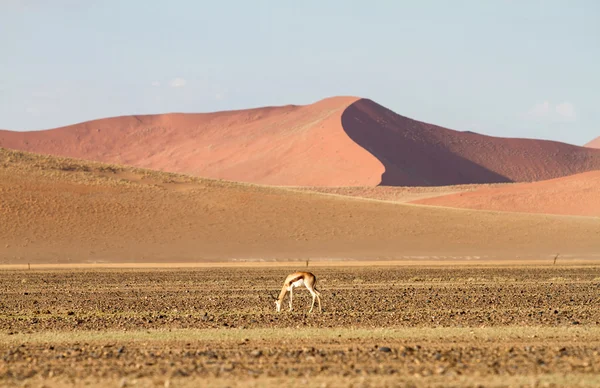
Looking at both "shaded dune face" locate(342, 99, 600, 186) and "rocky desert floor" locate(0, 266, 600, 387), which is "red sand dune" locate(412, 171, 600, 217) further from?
"rocky desert floor" locate(0, 266, 600, 387)

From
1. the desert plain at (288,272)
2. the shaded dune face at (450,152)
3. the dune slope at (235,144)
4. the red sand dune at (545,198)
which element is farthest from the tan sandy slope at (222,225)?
the shaded dune face at (450,152)

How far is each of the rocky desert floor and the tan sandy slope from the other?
61.5ft

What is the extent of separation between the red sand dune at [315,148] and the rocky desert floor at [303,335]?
8901cm

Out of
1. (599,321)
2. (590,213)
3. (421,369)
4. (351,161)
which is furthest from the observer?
(351,161)

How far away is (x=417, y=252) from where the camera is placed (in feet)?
152

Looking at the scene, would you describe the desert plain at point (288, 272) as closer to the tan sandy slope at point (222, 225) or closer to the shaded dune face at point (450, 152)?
the tan sandy slope at point (222, 225)

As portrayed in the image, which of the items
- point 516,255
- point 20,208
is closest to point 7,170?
point 20,208

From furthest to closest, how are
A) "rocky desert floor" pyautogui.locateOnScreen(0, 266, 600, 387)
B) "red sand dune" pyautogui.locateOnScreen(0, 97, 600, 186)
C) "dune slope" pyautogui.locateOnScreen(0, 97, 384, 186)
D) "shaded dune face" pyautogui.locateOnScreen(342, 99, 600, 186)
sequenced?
"shaded dune face" pyautogui.locateOnScreen(342, 99, 600, 186)
"red sand dune" pyautogui.locateOnScreen(0, 97, 600, 186)
"dune slope" pyautogui.locateOnScreen(0, 97, 384, 186)
"rocky desert floor" pyautogui.locateOnScreen(0, 266, 600, 387)

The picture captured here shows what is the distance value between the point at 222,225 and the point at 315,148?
273 ft

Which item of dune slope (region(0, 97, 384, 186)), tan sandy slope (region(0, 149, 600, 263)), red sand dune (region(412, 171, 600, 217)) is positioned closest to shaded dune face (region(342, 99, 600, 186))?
dune slope (region(0, 97, 384, 186))

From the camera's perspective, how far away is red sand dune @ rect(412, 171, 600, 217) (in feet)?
235

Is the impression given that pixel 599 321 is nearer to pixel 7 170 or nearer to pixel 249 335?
pixel 249 335

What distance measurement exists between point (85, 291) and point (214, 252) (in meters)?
20.7

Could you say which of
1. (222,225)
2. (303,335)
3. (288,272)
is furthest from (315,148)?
(303,335)
